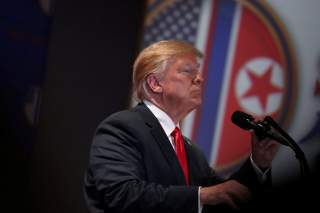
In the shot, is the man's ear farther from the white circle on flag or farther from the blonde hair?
the white circle on flag

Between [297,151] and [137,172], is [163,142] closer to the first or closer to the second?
[137,172]

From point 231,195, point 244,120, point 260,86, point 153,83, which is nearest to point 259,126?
point 244,120

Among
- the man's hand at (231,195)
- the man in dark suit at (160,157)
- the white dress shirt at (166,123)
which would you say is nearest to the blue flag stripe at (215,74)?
the man in dark suit at (160,157)

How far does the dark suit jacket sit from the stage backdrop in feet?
2.96

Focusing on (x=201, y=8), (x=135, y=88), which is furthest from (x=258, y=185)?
(x=201, y=8)

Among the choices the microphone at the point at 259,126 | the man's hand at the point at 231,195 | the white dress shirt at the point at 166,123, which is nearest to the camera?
the man's hand at the point at 231,195

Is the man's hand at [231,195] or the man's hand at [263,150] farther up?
the man's hand at [263,150]

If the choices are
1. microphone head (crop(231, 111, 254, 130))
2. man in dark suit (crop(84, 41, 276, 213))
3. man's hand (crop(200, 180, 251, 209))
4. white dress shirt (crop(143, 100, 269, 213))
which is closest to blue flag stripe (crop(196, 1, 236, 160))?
man in dark suit (crop(84, 41, 276, 213))

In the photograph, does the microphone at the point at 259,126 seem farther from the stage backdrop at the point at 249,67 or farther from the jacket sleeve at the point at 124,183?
the stage backdrop at the point at 249,67

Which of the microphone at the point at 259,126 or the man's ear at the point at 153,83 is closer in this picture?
the microphone at the point at 259,126

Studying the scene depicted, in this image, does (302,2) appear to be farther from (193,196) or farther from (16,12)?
(193,196)

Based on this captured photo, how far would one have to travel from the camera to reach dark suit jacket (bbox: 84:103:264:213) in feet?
4.48

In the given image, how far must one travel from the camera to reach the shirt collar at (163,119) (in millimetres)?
1617

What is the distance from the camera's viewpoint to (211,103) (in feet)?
8.33
